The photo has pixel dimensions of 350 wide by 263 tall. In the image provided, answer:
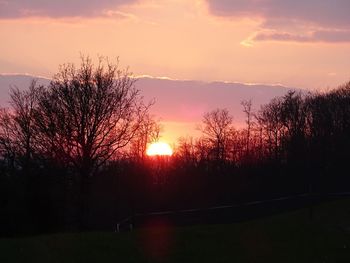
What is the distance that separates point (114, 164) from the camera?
44.8 meters

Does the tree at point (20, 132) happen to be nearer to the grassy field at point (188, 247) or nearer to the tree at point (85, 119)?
the tree at point (85, 119)

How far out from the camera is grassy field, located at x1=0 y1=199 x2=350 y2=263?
14.2m

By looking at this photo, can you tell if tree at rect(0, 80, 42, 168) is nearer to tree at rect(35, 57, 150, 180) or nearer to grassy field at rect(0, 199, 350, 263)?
tree at rect(35, 57, 150, 180)

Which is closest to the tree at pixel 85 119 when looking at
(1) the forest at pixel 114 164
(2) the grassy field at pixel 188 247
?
(1) the forest at pixel 114 164

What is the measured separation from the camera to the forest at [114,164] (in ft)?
111

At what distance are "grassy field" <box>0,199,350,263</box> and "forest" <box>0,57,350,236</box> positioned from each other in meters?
13.6

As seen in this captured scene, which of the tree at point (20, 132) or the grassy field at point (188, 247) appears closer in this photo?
the grassy field at point (188, 247)

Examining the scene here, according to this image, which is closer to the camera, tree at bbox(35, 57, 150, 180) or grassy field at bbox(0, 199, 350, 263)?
grassy field at bbox(0, 199, 350, 263)

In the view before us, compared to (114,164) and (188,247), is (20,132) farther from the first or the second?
(188,247)

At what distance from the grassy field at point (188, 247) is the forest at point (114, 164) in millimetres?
13629

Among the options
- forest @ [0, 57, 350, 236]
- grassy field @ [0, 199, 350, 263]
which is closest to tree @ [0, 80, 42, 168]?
forest @ [0, 57, 350, 236]

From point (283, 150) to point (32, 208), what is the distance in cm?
4680

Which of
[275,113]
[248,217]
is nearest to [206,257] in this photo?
[248,217]

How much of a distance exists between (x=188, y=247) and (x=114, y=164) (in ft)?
97.8
